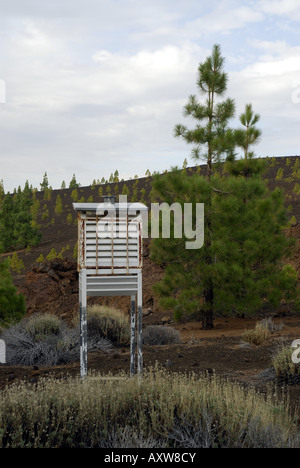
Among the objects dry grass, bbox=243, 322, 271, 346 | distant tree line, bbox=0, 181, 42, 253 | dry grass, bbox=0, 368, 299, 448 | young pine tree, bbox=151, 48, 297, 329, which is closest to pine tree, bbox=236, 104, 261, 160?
young pine tree, bbox=151, 48, 297, 329

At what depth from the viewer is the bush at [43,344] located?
10758mm

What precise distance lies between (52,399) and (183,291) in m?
10.7

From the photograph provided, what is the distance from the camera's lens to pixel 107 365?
9.97m

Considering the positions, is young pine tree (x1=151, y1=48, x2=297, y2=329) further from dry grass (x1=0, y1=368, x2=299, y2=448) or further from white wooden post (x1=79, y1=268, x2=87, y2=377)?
dry grass (x1=0, y1=368, x2=299, y2=448)

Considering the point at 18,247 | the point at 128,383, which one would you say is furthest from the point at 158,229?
the point at 18,247

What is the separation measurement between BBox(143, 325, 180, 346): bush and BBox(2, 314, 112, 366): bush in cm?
135

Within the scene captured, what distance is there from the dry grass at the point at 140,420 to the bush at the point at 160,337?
7571 millimetres

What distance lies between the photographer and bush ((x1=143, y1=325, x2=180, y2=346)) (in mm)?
13414

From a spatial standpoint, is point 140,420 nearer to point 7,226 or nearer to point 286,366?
point 286,366

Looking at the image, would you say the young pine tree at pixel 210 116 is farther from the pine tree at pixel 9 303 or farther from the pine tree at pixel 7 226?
the pine tree at pixel 7 226

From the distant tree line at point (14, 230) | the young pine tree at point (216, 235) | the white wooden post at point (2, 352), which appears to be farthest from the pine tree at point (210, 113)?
the distant tree line at point (14, 230)

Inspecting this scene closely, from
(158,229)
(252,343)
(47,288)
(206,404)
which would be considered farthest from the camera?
(47,288)

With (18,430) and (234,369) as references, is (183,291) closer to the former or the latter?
(234,369)

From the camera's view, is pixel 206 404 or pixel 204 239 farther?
pixel 204 239
